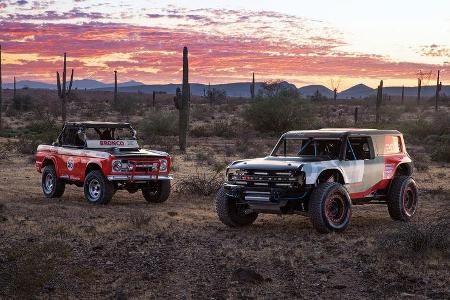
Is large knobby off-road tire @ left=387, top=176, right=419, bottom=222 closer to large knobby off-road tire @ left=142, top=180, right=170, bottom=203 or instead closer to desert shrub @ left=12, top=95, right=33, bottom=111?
large knobby off-road tire @ left=142, top=180, right=170, bottom=203

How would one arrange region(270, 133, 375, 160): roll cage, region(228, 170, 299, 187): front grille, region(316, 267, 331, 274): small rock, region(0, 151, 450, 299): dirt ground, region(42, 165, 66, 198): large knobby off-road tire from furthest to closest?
region(42, 165, 66, 198): large knobby off-road tire
region(270, 133, 375, 160): roll cage
region(228, 170, 299, 187): front grille
region(316, 267, 331, 274): small rock
region(0, 151, 450, 299): dirt ground

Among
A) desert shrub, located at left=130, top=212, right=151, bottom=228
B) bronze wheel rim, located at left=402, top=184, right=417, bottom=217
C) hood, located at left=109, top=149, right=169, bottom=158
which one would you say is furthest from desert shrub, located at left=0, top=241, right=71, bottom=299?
bronze wheel rim, located at left=402, top=184, right=417, bottom=217

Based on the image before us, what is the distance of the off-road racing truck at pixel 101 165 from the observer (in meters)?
16.1

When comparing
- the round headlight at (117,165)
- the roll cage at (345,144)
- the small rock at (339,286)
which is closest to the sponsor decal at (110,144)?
the round headlight at (117,165)

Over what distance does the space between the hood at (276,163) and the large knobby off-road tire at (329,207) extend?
55cm

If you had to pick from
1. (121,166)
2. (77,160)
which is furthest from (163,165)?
(77,160)

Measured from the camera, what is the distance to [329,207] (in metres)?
12.5

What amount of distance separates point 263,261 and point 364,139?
457 centimetres

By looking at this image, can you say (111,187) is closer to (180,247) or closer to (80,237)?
(80,237)

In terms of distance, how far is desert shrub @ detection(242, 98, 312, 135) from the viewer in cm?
4700

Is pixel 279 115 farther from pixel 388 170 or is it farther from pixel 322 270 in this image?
pixel 322 270


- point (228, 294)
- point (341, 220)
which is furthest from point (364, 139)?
point (228, 294)

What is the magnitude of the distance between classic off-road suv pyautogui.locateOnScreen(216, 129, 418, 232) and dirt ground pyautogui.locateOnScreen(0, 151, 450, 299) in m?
0.43

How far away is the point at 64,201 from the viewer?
1711 centimetres
